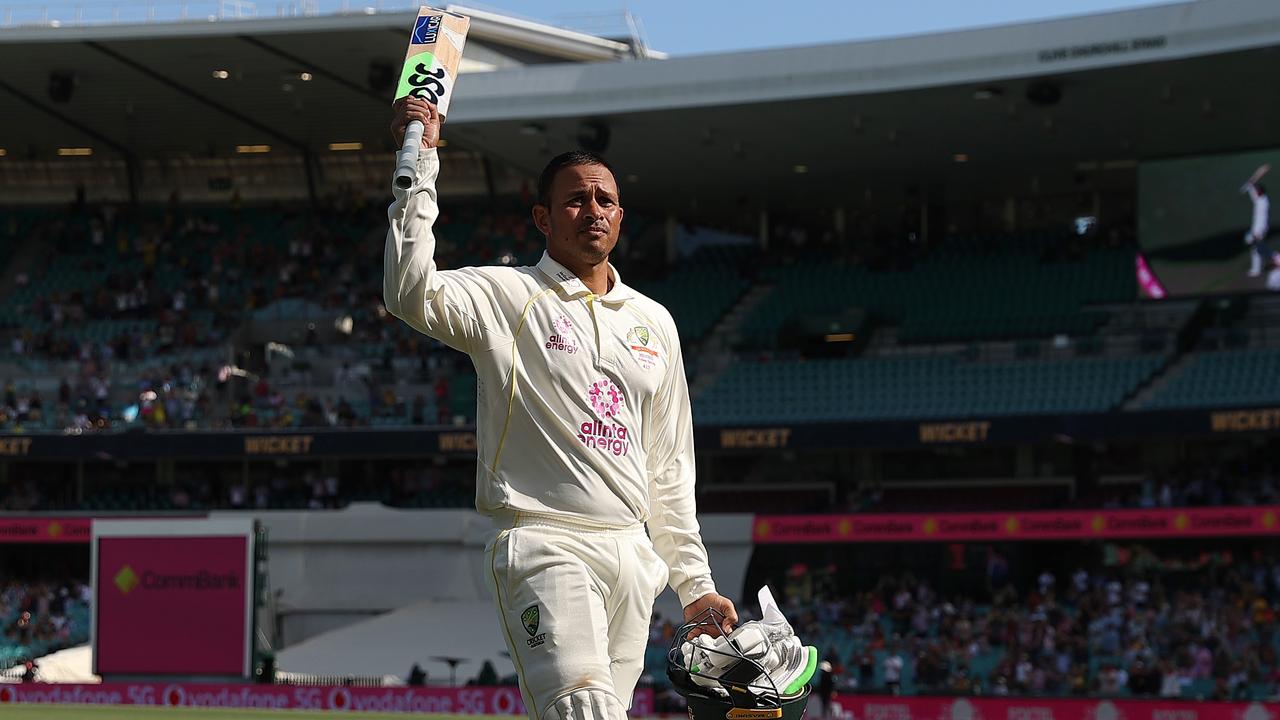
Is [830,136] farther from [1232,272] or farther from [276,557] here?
[276,557]

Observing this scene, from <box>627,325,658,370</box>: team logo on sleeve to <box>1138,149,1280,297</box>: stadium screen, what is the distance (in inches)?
1139

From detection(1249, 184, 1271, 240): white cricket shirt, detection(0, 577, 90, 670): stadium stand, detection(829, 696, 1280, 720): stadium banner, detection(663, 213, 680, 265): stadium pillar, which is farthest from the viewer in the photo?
detection(663, 213, 680, 265): stadium pillar

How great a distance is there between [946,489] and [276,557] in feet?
45.4

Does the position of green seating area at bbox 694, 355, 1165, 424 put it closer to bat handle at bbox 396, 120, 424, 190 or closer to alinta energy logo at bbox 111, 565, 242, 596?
alinta energy logo at bbox 111, 565, 242, 596

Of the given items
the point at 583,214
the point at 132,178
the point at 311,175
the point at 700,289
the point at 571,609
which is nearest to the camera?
the point at 571,609

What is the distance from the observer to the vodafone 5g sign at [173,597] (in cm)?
2695

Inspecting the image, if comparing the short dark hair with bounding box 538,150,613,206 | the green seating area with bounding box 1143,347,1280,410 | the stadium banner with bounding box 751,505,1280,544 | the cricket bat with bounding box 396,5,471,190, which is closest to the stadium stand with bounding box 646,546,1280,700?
the stadium banner with bounding box 751,505,1280,544

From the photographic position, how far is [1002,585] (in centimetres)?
3272

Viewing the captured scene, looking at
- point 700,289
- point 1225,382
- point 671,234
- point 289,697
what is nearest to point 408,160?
point 289,697

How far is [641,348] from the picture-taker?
5.54 metres

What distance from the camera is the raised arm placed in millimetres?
4953

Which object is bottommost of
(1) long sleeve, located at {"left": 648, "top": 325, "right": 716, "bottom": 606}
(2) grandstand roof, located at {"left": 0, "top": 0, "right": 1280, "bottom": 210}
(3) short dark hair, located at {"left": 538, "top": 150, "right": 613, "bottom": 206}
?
(1) long sleeve, located at {"left": 648, "top": 325, "right": 716, "bottom": 606}

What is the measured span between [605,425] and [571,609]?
60 centimetres

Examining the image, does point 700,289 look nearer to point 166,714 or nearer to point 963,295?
point 963,295
